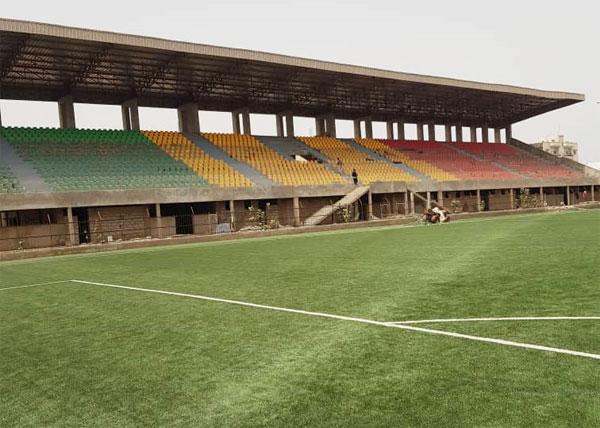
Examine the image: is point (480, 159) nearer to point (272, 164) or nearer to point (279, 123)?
point (279, 123)

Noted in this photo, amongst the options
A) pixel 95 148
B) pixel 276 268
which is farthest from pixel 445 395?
pixel 95 148

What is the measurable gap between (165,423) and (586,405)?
301 centimetres

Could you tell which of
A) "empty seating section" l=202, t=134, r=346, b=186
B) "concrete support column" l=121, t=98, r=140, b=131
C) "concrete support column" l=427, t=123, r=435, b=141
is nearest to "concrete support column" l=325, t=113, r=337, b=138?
"empty seating section" l=202, t=134, r=346, b=186

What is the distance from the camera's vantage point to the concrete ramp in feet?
115

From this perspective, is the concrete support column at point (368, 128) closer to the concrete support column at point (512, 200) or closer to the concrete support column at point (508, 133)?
the concrete support column at point (512, 200)

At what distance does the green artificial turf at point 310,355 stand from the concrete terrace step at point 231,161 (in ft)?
84.3

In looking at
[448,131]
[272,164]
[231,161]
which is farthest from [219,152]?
[448,131]

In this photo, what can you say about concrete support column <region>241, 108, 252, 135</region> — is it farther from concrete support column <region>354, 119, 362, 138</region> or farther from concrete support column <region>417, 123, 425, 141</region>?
concrete support column <region>417, 123, 425, 141</region>

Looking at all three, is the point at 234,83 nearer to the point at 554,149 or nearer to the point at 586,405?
the point at 586,405

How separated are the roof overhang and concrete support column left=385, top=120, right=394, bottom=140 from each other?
60 cm

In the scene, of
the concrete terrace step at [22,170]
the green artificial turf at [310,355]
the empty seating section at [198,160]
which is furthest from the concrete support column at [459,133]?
the green artificial turf at [310,355]

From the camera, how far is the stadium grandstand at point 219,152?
29078 mm

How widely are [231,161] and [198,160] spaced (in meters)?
2.76

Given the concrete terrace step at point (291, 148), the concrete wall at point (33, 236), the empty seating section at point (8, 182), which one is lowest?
the concrete wall at point (33, 236)
